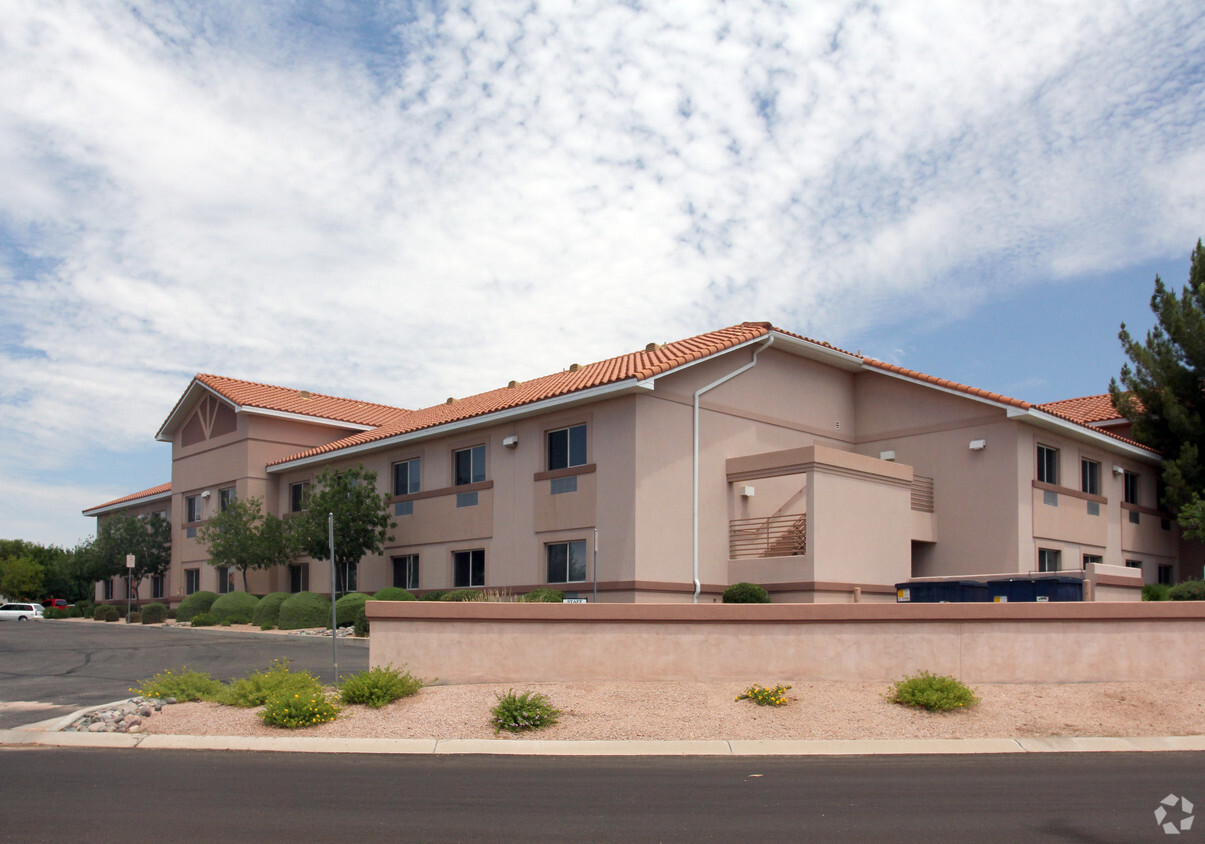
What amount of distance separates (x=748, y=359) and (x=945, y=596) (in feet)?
27.3

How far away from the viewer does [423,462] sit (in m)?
31.8

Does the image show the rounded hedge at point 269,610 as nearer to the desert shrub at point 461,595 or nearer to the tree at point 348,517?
the tree at point 348,517

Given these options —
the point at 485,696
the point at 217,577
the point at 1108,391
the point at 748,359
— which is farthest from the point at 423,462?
the point at 1108,391

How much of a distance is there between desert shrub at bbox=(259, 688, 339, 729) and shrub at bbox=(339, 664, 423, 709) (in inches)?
20.3

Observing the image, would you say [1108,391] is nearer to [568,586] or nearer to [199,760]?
[568,586]

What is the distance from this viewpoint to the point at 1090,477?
3125cm

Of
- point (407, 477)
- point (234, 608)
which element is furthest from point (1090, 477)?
point (234, 608)

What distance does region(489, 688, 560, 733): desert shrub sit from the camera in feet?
43.4

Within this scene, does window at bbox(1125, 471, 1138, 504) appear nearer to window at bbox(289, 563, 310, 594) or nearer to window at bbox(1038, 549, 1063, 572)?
window at bbox(1038, 549, 1063, 572)

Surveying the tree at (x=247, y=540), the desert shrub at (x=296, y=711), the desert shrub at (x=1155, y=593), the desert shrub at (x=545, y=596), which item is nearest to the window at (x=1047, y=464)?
the desert shrub at (x=1155, y=593)

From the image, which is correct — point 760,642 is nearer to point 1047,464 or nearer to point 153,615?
point 1047,464

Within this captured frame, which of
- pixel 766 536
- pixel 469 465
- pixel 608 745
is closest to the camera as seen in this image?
pixel 608 745

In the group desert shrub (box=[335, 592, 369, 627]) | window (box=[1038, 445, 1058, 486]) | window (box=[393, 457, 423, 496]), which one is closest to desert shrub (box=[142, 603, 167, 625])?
window (box=[393, 457, 423, 496])

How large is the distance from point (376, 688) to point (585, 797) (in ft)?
17.4
